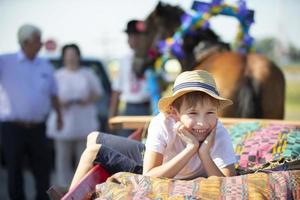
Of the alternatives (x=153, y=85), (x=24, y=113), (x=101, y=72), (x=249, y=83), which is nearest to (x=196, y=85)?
(x=249, y=83)

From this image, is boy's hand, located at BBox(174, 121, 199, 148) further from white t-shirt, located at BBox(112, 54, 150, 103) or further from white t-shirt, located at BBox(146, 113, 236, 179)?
white t-shirt, located at BBox(112, 54, 150, 103)

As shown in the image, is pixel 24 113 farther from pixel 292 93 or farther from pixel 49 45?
pixel 292 93

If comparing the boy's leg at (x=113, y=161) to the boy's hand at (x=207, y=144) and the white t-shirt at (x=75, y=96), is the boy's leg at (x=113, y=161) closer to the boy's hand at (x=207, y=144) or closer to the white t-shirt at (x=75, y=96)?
the boy's hand at (x=207, y=144)

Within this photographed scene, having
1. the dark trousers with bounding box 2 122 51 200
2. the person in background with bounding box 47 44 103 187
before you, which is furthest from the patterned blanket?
the person in background with bounding box 47 44 103 187

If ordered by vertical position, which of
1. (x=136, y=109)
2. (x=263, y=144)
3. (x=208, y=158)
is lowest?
(x=136, y=109)

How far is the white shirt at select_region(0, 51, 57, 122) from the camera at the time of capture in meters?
6.37

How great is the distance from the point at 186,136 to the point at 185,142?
0.35ft

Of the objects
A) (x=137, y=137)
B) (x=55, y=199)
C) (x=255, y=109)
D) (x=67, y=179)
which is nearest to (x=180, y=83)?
(x=55, y=199)

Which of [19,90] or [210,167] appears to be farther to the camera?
[19,90]

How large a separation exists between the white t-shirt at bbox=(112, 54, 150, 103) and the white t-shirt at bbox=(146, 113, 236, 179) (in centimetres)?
436

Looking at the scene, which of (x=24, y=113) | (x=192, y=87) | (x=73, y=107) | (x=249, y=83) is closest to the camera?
(x=192, y=87)

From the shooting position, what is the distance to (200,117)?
3.23m

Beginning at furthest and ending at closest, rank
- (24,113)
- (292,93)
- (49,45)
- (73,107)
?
(292,93) < (49,45) < (73,107) < (24,113)

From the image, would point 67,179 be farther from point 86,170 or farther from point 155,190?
point 155,190
